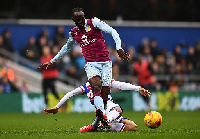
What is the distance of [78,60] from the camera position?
23047mm

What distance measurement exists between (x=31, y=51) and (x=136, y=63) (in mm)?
4209

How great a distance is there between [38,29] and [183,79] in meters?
6.75

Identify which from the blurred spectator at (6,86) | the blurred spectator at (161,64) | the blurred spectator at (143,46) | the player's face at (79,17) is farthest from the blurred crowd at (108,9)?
the player's face at (79,17)

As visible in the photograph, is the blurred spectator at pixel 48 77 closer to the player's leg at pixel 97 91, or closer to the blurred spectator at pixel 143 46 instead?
the blurred spectator at pixel 143 46

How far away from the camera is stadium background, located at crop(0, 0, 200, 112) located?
22.9 metres

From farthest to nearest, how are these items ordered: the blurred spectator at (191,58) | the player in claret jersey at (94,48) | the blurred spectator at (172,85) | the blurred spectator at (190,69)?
the blurred spectator at (191,58), the blurred spectator at (190,69), the blurred spectator at (172,85), the player in claret jersey at (94,48)

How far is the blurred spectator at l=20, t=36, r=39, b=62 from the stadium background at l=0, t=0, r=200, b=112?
0.61ft

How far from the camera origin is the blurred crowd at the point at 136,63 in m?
21.9

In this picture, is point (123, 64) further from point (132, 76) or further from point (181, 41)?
point (181, 41)

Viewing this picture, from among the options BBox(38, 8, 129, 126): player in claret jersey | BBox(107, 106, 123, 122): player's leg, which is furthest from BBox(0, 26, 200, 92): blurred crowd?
BBox(107, 106, 123, 122): player's leg

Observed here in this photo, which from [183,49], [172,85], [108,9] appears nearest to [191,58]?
[183,49]

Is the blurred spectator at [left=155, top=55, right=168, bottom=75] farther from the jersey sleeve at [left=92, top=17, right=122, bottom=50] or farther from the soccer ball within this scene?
the jersey sleeve at [left=92, top=17, right=122, bottom=50]

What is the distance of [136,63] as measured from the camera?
21938mm

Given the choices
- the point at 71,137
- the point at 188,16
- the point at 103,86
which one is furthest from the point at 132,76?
the point at 71,137
